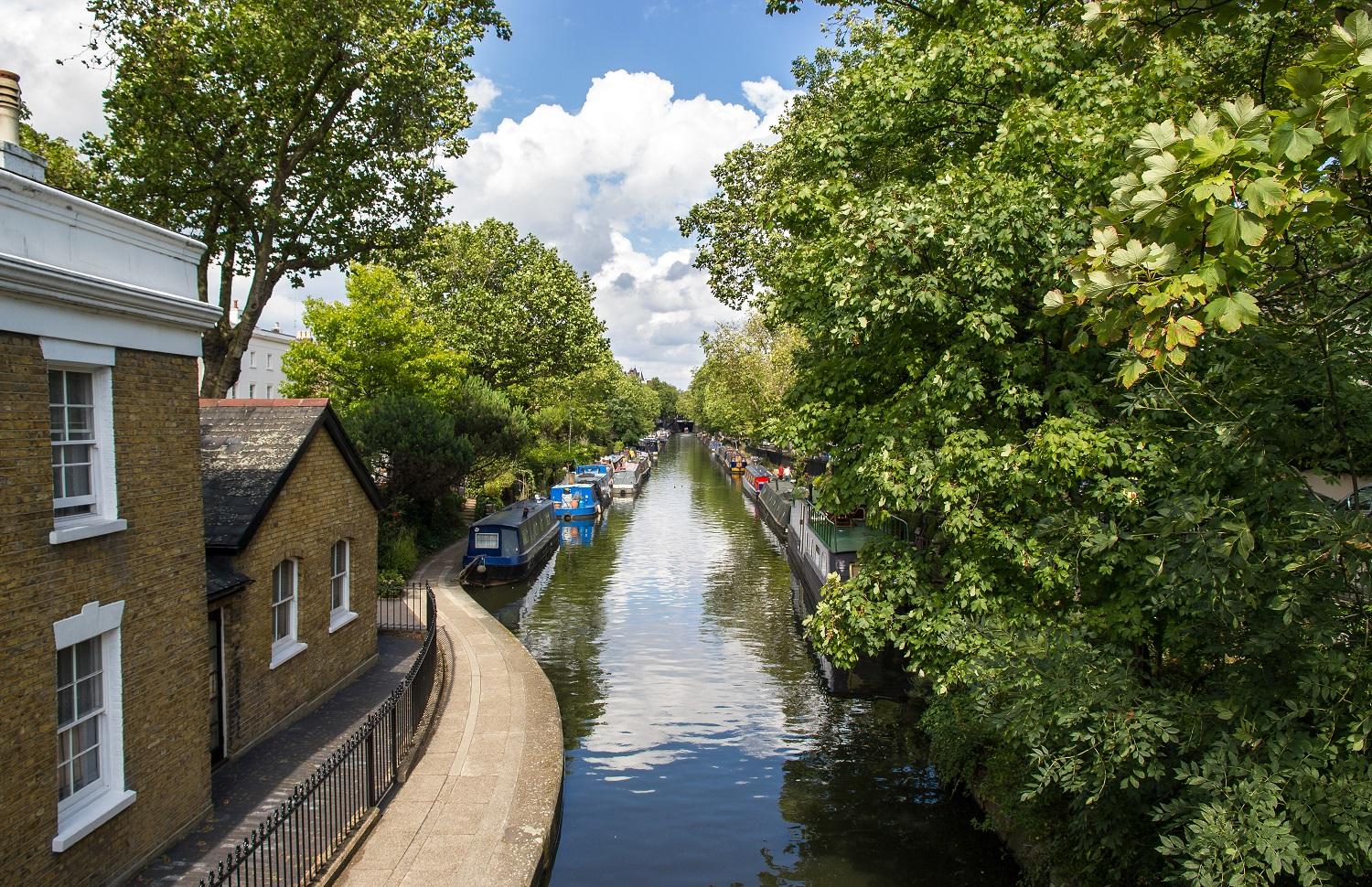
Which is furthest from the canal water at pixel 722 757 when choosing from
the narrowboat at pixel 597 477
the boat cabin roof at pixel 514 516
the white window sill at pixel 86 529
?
the narrowboat at pixel 597 477

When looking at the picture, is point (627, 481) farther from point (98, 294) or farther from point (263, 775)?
Result: point (98, 294)

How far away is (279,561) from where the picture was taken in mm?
13391

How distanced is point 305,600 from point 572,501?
3136cm

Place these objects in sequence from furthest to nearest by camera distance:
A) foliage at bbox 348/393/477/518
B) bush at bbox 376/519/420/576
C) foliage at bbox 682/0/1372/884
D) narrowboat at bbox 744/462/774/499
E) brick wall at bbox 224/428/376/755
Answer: narrowboat at bbox 744/462/774/499, foliage at bbox 348/393/477/518, bush at bbox 376/519/420/576, brick wall at bbox 224/428/376/755, foliage at bbox 682/0/1372/884

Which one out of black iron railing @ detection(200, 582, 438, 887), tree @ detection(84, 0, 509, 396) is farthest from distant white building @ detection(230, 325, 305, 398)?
black iron railing @ detection(200, 582, 438, 887)

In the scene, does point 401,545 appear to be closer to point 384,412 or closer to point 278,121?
point 384,412

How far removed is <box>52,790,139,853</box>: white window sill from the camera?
7.77m

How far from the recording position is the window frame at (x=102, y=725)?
796cm

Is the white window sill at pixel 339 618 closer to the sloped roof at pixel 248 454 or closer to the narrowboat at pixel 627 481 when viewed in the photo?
the sloped roof at pixel 248 454

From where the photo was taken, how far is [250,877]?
8.69m

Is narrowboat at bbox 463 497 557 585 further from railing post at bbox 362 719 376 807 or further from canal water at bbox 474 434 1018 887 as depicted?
railing post at bbox 362 719 376 807

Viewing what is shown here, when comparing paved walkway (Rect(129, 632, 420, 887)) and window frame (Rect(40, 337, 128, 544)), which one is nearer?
window frame (Rect(40, 337, 128, 544))

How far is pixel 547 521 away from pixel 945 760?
2618 centimetres

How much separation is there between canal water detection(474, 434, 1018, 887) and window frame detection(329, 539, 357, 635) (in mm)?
4823
